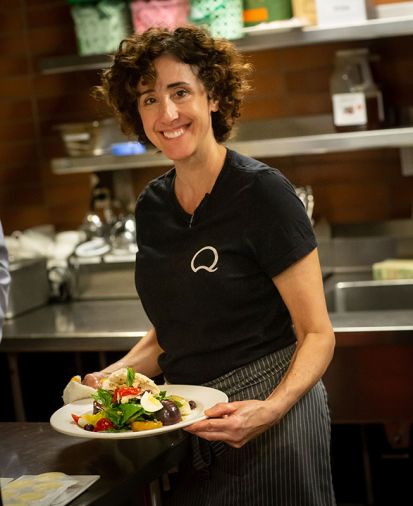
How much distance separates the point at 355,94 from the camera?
332 centimetres

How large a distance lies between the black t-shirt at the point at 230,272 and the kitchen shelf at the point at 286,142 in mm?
1110

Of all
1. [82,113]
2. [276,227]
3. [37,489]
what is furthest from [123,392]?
[82,113]

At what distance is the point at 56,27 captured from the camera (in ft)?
13.0

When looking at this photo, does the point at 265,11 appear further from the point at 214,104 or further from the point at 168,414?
the point at 168,414

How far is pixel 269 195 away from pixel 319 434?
495 millimetres

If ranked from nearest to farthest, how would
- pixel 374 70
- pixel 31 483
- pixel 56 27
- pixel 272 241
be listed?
1. pixel 31 483
2. pixel 272 241
3. pixel 374 70
4. pixel 56 27

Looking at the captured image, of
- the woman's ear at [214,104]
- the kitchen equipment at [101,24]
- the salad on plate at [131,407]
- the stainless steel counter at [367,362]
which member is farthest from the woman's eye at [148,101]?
the kitchen equipment at [101,24]

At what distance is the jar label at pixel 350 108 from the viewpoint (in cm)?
331

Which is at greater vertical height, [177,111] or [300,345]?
[177,111]

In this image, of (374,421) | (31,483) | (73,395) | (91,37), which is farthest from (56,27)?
(31,483)

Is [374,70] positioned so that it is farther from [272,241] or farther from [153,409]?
[153,409]

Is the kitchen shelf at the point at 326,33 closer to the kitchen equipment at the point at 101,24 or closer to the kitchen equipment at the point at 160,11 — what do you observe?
the kitchen equipment at the point at 160,11

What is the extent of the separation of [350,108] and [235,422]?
1.74 metres

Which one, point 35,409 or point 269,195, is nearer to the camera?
point 269,195
